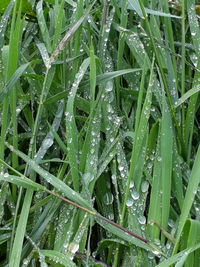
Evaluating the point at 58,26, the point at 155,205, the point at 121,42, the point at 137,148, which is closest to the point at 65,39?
the point at 58,26

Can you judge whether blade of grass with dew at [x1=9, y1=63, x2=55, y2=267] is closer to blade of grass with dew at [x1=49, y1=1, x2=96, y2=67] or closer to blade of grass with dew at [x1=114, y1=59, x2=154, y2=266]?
blade of grass with dew at [x1=49, y1=1, x2=96, y2=67]

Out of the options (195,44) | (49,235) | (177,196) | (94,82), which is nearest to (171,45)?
(195,44)

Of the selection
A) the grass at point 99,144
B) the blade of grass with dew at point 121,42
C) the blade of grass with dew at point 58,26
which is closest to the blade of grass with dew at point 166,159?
the grass at point 99,144

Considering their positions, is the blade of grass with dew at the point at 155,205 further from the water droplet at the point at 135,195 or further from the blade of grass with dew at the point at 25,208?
the blade of grass with dew at the point at 25,208

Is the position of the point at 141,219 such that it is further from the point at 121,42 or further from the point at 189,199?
the point at 121,42

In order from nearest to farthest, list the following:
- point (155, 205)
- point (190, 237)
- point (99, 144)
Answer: point (190, 237)
point (155, 205)
point (99, 144)

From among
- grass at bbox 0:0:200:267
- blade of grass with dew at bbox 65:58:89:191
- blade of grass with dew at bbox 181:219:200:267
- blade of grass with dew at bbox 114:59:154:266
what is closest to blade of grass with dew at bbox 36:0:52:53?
grass at bbox 0:0:200:267

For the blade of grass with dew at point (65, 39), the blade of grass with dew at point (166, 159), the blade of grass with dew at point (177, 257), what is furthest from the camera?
the blade of grass with dew at point (65, 39)

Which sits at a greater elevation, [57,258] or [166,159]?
[166,159]
